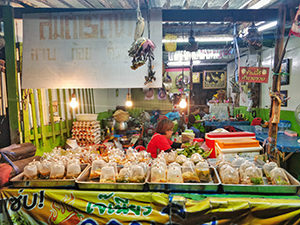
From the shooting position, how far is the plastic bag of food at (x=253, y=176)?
203cm

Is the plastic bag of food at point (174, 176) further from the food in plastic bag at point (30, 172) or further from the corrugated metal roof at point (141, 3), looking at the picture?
the corrugated metal roof at point (141, 3)

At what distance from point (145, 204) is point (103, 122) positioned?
713 centimetres

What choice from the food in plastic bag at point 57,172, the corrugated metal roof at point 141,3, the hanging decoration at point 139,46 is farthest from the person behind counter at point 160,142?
the corrugated metal roof at point 141,3

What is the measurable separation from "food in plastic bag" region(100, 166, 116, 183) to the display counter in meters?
0.15

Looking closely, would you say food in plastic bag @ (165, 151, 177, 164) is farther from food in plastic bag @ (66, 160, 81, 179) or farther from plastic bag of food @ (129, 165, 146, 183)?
food in plastic bag @ (66, 160, 81, 179)

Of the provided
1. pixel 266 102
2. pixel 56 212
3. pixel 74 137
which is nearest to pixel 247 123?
pixel 266 102

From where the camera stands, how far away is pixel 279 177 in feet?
6.66

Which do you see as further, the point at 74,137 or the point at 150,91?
the point at 150,91

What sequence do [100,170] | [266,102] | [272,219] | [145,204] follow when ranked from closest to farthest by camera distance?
[272,219], [145,204], [100,170], [266,102]

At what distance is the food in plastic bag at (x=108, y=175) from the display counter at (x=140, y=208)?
0.49 feet

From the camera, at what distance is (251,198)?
190 centimetres

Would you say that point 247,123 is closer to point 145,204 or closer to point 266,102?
point 266,102

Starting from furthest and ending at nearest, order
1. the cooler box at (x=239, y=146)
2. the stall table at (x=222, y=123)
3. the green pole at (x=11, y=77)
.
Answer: the stall table at (x=222, y=123), the cooler box at (x=239, y=146), the green pole at (x=11, y=77)

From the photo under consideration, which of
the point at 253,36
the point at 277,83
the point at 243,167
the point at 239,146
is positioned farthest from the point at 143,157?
the point at 253,36
